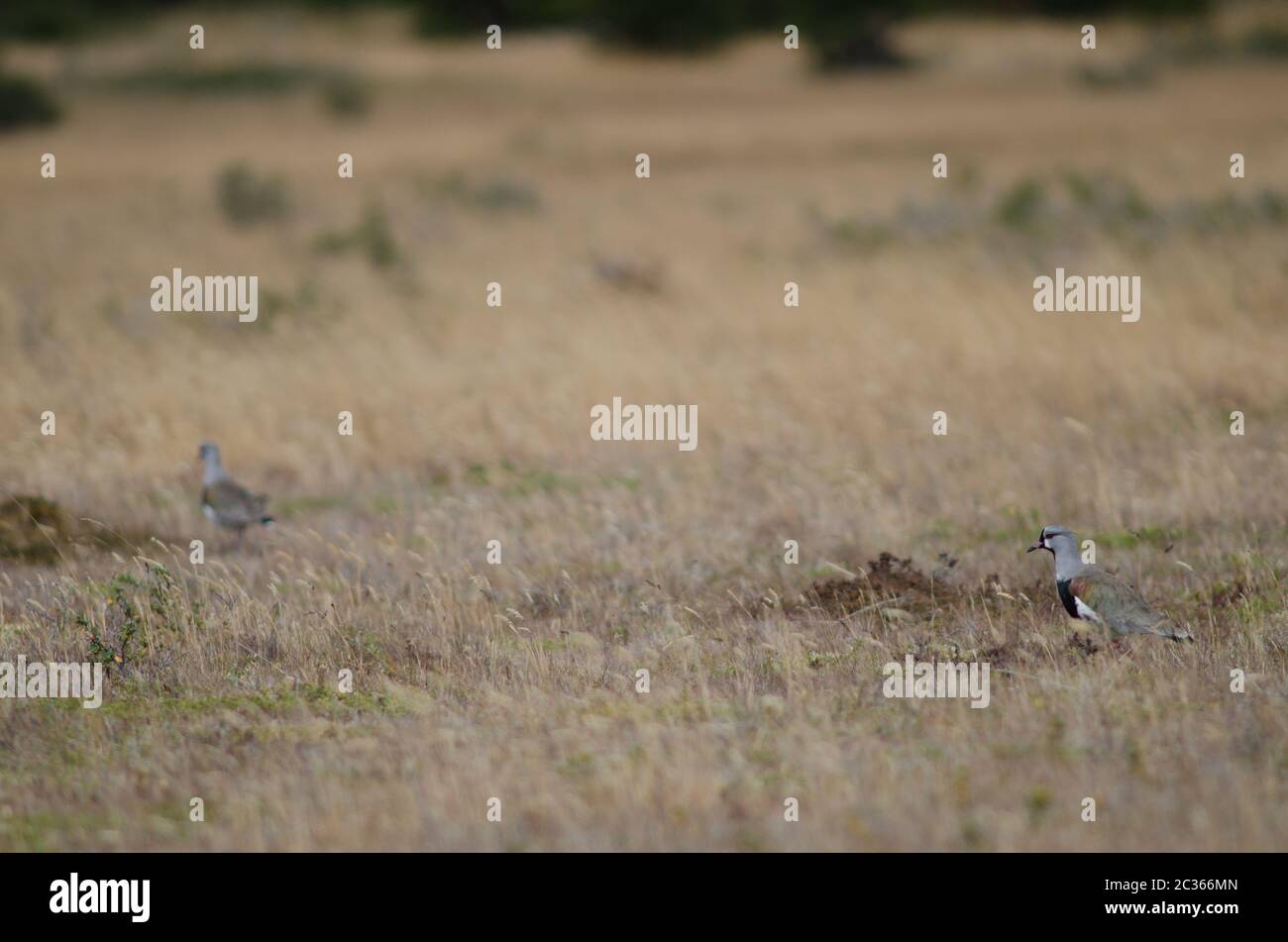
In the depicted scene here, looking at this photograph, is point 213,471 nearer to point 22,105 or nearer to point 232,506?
point 232,506

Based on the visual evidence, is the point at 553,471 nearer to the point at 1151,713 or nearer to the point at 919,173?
the point at 1151,713

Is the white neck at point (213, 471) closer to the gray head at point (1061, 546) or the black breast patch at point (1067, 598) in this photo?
the gray head at point (1061, 546)

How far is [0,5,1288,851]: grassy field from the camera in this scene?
6266 millimetres

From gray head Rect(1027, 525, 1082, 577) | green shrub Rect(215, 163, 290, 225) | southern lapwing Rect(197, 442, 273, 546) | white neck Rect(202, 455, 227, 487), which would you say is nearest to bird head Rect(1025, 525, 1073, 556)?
gray head Rect(1027, 525, 1082, 577)

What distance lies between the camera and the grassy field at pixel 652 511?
6.27 meters

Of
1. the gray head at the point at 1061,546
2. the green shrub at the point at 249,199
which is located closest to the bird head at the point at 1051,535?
the gray head at the point at 1061,546

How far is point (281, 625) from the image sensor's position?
8.27 meters

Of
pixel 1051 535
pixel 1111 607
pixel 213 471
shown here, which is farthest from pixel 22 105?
pixel 1111 607

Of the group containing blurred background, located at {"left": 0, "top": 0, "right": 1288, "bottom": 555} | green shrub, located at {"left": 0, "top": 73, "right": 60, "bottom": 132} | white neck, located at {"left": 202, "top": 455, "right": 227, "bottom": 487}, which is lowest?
white neck, located at {"left": 202, "top": 455, "right": 227, "bottom": 487}

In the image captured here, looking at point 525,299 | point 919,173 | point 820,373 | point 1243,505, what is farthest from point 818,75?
point 1243,505

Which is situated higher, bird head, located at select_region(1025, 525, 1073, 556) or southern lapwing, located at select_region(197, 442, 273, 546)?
southern lapwing, located at select_region(197, 442, 273, 546)

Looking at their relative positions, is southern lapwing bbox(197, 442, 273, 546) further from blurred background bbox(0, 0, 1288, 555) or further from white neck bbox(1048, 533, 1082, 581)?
white neck bbox(1048, 533, 1082, 581)

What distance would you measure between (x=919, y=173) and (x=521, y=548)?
20.9 metres

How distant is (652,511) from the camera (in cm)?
1068
